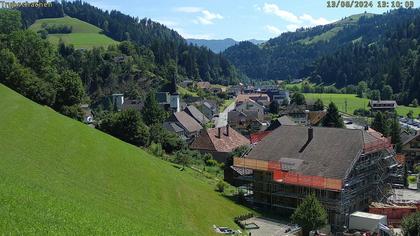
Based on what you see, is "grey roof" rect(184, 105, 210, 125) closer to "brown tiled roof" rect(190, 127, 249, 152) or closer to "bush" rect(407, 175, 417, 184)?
"brown tiled roof" rect(190, 127, 249, 152)

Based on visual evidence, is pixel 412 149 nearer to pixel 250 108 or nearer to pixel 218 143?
pixel 218 143

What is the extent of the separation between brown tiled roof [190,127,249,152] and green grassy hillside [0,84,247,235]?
22088mm

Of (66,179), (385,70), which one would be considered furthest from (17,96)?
(385,70)

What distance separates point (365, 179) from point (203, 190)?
1646cm

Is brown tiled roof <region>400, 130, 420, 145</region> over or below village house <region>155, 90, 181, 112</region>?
below

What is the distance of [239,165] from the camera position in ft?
170

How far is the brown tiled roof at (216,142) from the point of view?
7212 cm

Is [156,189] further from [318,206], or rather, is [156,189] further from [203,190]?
[318,206]

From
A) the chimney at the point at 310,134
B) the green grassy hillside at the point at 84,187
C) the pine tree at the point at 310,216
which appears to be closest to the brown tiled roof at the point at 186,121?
the chimney at the point at 310,134

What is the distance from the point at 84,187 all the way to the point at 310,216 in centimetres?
1771

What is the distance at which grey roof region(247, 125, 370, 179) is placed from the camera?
153 feet

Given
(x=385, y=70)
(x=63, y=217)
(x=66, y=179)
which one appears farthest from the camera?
(x=385, y=70)

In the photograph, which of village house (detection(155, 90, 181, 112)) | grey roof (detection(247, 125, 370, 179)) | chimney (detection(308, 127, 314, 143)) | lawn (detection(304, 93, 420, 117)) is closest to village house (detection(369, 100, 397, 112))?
lawn (detection(304, 93, 420, 117))

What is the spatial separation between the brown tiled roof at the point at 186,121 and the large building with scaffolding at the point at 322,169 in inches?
1760
